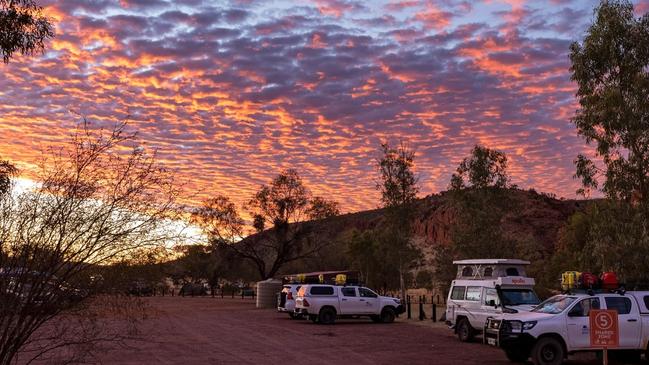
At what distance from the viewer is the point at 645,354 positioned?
16.1m

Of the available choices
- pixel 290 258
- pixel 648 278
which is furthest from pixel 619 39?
pixel 290 258

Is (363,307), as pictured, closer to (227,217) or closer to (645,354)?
(645,354)

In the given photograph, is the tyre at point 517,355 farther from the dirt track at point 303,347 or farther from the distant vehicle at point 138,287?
the distant vehicle at point 138,287

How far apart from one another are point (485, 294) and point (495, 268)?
1096 millimetres

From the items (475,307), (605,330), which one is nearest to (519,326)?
(605,330)

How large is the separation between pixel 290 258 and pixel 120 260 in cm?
6100

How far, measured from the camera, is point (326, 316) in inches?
1211

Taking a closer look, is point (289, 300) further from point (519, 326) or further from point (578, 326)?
point (578, 326)

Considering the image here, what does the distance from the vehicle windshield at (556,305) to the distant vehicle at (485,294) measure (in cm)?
251

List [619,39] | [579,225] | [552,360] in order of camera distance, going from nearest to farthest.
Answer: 1. [552,360]
2. [619,39]
3. [579,225]

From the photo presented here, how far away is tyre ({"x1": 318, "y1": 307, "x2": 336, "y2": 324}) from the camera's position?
30.7 metres

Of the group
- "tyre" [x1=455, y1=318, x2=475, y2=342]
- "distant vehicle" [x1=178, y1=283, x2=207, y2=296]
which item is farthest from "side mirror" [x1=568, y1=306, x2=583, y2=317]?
"distant vehicle" [x1=178, y1=283, x2=207, y2=296]

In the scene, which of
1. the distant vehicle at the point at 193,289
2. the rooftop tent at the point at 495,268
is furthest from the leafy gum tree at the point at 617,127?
the distant vehicle at the point at 193,289

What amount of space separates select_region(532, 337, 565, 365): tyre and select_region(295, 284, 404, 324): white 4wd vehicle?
637 inches
